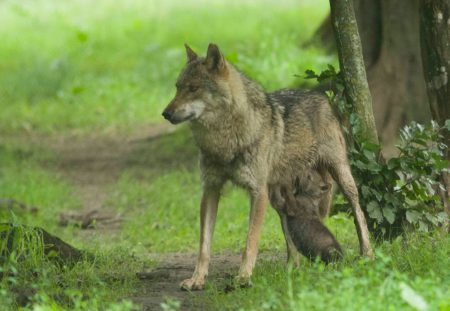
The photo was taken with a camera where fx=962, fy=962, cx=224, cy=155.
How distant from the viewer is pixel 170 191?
478 inches

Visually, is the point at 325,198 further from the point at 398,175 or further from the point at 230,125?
the point at 230,125

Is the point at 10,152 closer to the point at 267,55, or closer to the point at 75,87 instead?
the point at 75,87

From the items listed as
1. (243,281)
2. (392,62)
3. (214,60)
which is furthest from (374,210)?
(392,62)

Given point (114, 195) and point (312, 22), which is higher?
point (312, 22)

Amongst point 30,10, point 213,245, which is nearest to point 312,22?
point 30,10

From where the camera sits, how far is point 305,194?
818cm

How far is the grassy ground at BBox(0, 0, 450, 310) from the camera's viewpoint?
6.47 metres

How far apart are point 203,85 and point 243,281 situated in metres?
1.62

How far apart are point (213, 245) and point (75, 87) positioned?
→ 30.2 ft

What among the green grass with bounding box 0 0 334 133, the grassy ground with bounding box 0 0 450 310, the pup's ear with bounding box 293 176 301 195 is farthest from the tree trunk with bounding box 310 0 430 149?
the pup's ear with bounding box 293 176 301 195

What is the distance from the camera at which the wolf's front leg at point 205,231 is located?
299 inches

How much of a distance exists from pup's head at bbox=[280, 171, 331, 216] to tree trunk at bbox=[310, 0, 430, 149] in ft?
13.3

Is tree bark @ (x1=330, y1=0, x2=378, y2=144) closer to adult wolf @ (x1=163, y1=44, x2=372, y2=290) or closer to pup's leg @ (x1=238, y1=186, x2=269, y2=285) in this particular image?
adult wolf @ (x1=163, y1=44, x2=372, y2=290)

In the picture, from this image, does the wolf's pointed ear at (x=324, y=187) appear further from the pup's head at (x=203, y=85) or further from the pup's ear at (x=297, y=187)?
the pup's head at (x=203, y=85)
